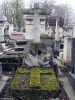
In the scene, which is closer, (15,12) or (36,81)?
(36,81)

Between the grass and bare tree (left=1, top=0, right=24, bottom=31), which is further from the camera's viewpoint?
bare tree (left=1, top=0, right=24, bottom=31)

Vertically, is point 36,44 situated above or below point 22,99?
above

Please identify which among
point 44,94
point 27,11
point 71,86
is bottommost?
point 71,86

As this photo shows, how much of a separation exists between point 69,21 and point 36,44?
1270 inches

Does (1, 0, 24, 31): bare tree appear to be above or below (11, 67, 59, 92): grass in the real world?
above

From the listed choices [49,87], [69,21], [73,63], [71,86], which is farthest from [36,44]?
[69,21]

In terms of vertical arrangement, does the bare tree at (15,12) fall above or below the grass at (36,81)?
above

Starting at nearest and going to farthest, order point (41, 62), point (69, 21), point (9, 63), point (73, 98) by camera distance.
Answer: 1. point (73, 98)
2. point (41, 62)
3. point (9, 63)
4. point (69, 21)

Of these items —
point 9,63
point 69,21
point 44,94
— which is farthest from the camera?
point 69,21

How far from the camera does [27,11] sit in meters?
12.6

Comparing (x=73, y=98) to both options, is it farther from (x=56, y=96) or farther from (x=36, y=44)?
(x=36, y=44)

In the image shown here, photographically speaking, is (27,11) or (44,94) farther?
(27,11)

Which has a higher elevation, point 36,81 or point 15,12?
point 15,12

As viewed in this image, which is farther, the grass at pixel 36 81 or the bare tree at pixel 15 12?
the bare tree at pixel 15 12
